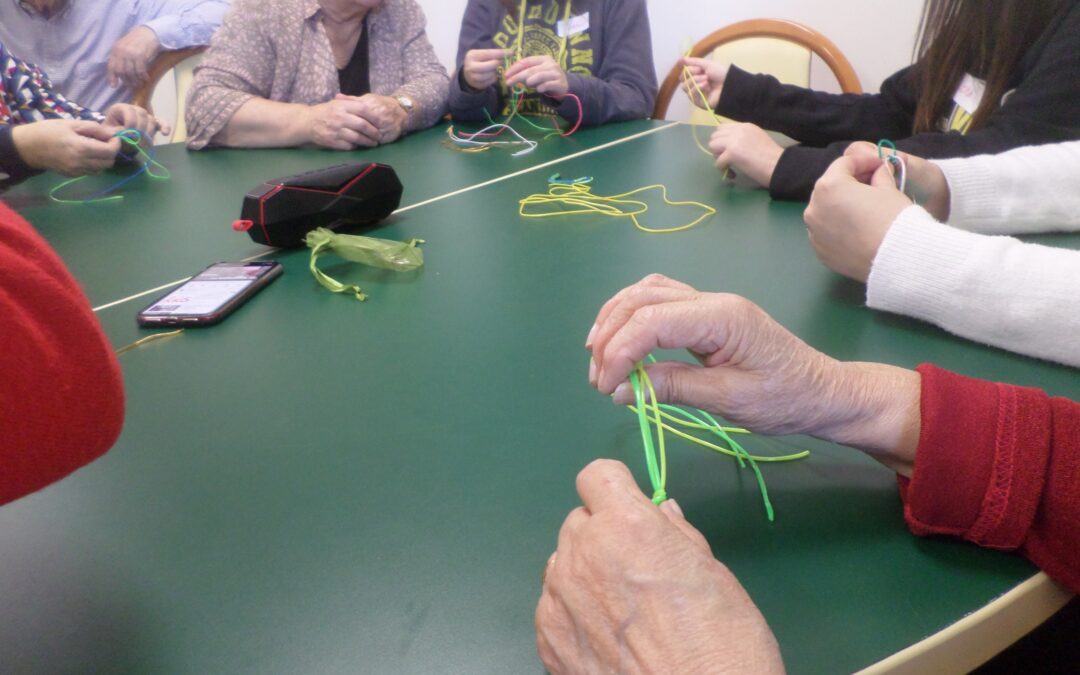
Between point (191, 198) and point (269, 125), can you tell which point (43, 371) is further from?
point (269, 125)

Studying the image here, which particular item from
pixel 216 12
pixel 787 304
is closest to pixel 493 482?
pixel 787 304

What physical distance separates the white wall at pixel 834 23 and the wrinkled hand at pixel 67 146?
178 centimetres

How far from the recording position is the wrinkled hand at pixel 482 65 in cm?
165

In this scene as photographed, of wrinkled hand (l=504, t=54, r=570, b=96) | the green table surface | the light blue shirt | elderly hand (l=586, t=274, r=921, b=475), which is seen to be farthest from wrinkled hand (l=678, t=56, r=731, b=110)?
the light blue shirt

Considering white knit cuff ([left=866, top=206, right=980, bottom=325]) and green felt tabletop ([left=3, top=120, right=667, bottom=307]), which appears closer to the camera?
white knit cuff ([left=866, top=206, right=980, bottom=325])

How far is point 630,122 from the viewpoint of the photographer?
5.53 ft

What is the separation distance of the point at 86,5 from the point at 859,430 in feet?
8.74

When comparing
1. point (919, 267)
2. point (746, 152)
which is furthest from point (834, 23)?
point (919, 267)

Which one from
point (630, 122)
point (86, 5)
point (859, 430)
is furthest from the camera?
point (86, 5)

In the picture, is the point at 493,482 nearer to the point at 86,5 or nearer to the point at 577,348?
the point at 577,348

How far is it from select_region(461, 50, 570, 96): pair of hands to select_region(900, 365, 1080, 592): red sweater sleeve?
128 cm

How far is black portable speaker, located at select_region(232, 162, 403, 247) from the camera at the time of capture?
915 mm

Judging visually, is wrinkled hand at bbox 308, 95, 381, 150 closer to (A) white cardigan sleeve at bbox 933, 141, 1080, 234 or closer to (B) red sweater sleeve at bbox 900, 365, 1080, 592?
(A) white cardigan sleeve at bbox 933, 141, 1080, 234

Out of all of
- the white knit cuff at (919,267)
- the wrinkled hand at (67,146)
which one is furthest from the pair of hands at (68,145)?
the white knit cuff at (919,267)
